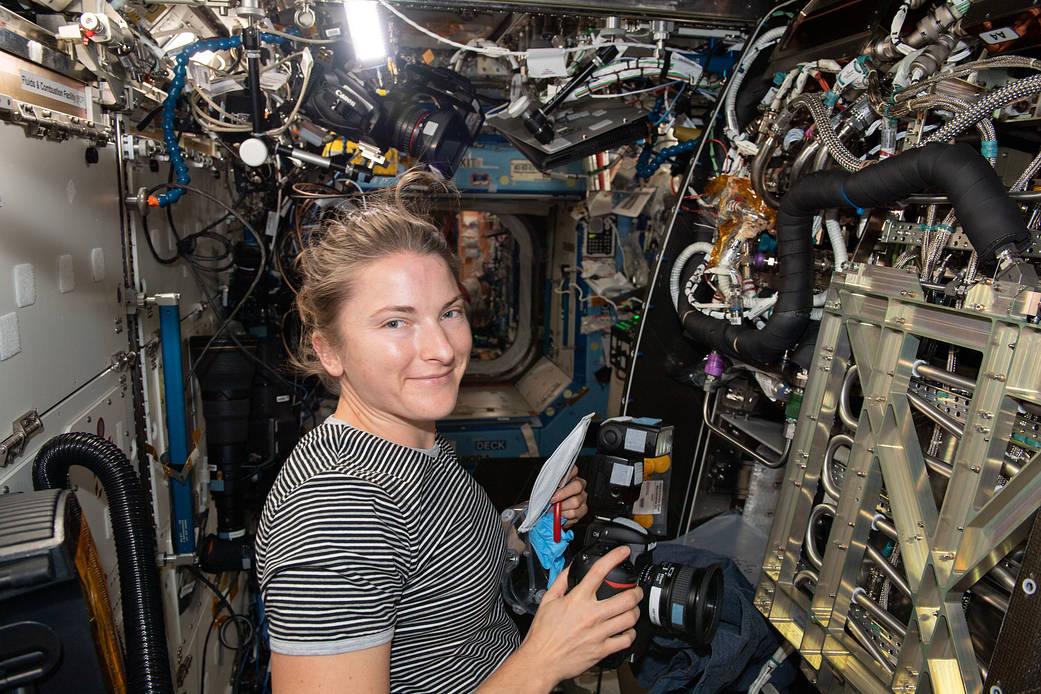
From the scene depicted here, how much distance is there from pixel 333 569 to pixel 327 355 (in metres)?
0.62

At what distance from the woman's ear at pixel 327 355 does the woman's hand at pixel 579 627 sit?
2.51ft

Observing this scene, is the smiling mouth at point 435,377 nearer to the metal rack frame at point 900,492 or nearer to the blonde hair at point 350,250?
the blonde hair at point 350,250

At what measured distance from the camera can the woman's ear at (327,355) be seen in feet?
5.29

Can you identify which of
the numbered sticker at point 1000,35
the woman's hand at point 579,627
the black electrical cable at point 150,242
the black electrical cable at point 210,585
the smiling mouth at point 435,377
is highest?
the numbered sticker at point 1000,35

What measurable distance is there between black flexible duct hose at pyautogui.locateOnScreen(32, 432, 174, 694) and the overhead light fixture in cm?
199

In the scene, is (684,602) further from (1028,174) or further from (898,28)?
(898,28)

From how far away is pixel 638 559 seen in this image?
189 cm

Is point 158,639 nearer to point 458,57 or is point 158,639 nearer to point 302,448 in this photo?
point 302,448

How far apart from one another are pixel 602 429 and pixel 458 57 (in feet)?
8.56

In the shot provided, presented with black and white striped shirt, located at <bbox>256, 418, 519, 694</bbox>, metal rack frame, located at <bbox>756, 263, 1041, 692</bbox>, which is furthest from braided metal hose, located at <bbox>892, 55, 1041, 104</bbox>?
black and white striped shirt, located at <bbox>256, 418, 519, 694</bbox>

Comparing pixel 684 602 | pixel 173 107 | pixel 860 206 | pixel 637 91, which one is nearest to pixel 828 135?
pixel 860 206

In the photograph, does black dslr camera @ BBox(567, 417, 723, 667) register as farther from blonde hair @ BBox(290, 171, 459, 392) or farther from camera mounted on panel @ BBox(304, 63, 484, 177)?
camera mounted on panel @ BBox(304, 63, 484, 177)

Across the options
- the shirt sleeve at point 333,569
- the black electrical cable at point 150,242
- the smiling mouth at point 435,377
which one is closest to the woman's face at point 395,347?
the smiling mouth at point 435,377

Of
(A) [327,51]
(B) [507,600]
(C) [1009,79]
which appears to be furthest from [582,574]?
(A) [327,51]
